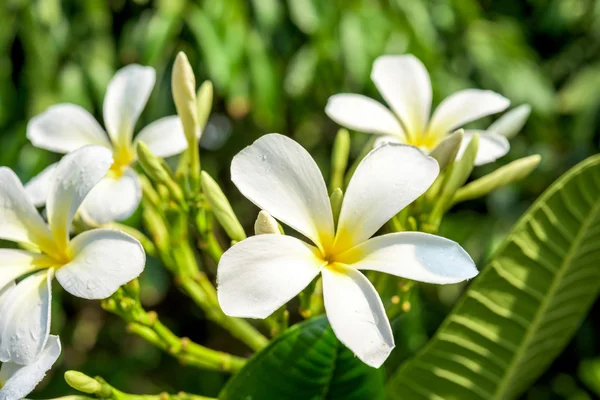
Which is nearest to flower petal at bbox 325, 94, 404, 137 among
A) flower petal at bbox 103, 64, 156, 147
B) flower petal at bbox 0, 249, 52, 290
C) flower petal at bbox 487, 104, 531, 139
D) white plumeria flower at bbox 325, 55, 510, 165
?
white plumeria flower at bbox 325, 55, 510, 165

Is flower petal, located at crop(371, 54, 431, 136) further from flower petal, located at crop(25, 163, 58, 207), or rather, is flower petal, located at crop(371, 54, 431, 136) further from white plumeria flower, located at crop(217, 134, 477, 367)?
flower petal, located at crop(25, 163, 58, 207)

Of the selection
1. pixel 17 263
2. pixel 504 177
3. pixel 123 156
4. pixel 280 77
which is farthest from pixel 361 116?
pixel 280 77

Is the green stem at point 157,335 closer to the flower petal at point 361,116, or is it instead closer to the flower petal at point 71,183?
the flower petal at point 71,183

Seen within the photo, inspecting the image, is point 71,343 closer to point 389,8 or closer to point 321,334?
point 389,8

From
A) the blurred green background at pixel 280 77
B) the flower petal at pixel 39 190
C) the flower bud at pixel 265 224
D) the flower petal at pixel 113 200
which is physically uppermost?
the flower bud at pixel 265 224

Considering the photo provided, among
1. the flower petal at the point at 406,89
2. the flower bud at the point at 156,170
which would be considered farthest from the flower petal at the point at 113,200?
the flower petal at the point at 406,89

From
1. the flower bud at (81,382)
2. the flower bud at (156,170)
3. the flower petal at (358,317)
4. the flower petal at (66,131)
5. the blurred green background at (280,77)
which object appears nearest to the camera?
the flower petal at (358,317)

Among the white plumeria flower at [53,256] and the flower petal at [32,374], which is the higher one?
the white plumeria flower at [53,256]

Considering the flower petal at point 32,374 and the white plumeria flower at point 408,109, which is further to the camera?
the white plumeria flower at point 408,109
